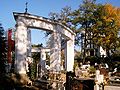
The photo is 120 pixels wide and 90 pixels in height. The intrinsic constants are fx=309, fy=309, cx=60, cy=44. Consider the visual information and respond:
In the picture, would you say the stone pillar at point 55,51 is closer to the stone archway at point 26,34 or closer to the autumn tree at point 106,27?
the stone archway at point 26,34

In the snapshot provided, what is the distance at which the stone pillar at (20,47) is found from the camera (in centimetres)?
2219

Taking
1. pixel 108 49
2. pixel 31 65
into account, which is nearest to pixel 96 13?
pixel 108 49

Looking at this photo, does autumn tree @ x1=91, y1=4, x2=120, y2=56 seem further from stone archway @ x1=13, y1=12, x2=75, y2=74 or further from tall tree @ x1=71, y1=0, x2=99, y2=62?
stone archway @ x1=13, y1=12, x2=75, y2=74

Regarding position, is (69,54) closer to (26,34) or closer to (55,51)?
(55,51)

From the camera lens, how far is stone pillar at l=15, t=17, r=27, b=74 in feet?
72.8

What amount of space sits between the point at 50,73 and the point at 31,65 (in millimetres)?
3880

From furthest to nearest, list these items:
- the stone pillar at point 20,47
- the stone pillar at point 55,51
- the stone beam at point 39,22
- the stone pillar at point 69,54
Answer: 1. the stone pillar at point 69,54
2. the stone pillar at point 55,51
3. the stone beam at point 39,22
4. the stone pillar at point 20,47

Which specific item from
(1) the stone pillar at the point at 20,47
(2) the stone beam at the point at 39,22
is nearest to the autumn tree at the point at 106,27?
(2) the stone beam at the point at 39,22

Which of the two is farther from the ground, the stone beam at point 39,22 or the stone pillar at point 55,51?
the stone beam at point 39,22

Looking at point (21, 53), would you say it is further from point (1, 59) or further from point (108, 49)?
point (108, 49)

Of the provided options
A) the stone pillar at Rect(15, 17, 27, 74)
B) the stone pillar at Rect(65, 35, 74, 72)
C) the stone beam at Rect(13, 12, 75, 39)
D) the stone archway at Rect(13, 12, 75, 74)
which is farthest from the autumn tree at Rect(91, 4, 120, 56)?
the stone pillar at Rect(15, 17, 27, 74)

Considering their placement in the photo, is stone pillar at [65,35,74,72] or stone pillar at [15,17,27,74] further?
stone pillar at [65,35,74,72]

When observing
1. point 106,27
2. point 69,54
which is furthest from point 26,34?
point 106,27

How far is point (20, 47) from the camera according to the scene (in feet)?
73.0
